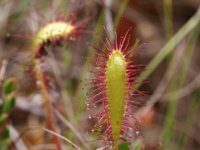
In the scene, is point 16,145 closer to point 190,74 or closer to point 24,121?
point 24,121

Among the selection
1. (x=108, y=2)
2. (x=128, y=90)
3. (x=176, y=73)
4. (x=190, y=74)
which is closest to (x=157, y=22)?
(x=190, y=74)

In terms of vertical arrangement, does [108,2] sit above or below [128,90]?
above

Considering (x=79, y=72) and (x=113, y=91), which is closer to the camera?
(x=113, y=91)

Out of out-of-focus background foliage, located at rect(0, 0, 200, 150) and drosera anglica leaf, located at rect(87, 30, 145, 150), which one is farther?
out-of-focus background foliage, located at rect(0, 0, 200, 150)

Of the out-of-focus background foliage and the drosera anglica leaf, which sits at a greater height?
the out-of-focus background foliage

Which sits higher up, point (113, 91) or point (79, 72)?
point (79, 72)

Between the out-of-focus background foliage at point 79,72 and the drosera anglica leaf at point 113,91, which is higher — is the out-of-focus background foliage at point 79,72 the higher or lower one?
the higher one

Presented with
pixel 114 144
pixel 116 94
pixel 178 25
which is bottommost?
pixel 114 144

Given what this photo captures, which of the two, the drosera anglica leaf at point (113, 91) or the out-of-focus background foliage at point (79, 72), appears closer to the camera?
the drosera anglica leaf at point (113, 91)
